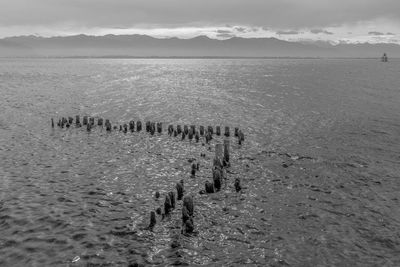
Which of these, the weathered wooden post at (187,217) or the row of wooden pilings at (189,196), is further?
the row of wooden pilings at (189,196)

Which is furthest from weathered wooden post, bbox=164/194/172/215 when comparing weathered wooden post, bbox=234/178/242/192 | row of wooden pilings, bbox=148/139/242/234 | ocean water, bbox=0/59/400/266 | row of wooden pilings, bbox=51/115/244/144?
row of wooden pilings, bbox=51/115/244/144

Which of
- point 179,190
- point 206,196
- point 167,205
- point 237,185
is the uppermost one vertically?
point 179,190

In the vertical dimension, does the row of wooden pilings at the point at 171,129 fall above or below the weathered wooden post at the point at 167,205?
above

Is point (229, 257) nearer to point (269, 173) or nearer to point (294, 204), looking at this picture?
point (294, 204)

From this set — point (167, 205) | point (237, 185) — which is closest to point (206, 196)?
point (237, 185)

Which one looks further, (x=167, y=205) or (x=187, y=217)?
(x=167, y=205)

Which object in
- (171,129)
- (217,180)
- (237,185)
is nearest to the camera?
(217,180)

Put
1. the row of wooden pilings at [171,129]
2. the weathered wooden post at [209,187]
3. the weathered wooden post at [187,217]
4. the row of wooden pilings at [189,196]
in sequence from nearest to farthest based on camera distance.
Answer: the weathered wooden post at [187,217] < the row of wooden pilings at [189,196] < the weathered wooden post at [209,187] < the row of wooden pilings at [171,129]

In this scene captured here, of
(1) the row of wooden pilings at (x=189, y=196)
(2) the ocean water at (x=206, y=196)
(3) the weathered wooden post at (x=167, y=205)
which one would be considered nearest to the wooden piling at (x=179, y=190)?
(1) the row of wooden pilings at (x=189, y=196)

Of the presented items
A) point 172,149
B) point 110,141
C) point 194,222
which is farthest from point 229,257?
point 110,141

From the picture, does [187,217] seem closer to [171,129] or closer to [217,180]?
[217,180]

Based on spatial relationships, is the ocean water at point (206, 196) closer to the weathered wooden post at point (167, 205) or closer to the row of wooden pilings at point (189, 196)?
the row of wooden pilings at point (189, 196)
